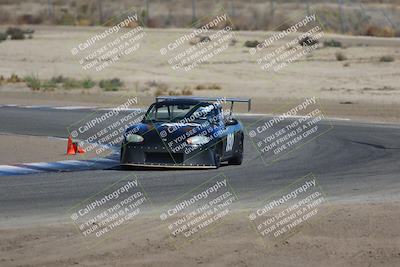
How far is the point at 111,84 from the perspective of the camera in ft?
128

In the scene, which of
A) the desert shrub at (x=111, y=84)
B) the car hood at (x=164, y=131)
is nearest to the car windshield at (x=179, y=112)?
the car hood at (x=164, y=131)

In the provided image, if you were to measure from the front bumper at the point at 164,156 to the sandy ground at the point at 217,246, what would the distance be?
454cm

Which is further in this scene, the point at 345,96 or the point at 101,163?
the point at 345,96

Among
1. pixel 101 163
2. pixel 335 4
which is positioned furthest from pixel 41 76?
pixel 335 4

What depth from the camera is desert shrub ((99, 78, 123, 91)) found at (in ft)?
125

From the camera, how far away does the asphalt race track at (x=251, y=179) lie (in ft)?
46.5

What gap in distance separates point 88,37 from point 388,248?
41556mm

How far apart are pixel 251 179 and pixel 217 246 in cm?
552

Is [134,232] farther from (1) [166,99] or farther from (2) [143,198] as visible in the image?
(1) [166,99]

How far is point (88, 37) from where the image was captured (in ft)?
170

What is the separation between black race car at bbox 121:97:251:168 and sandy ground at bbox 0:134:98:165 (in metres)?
2.21

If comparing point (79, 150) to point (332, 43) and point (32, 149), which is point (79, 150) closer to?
point (32, 149)

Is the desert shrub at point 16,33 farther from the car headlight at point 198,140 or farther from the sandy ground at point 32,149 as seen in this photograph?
the car headlight at point 198,140

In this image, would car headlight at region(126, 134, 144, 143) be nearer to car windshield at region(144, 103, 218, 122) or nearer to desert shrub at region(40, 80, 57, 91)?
car windshield at region(144, 103, 218, 122)
